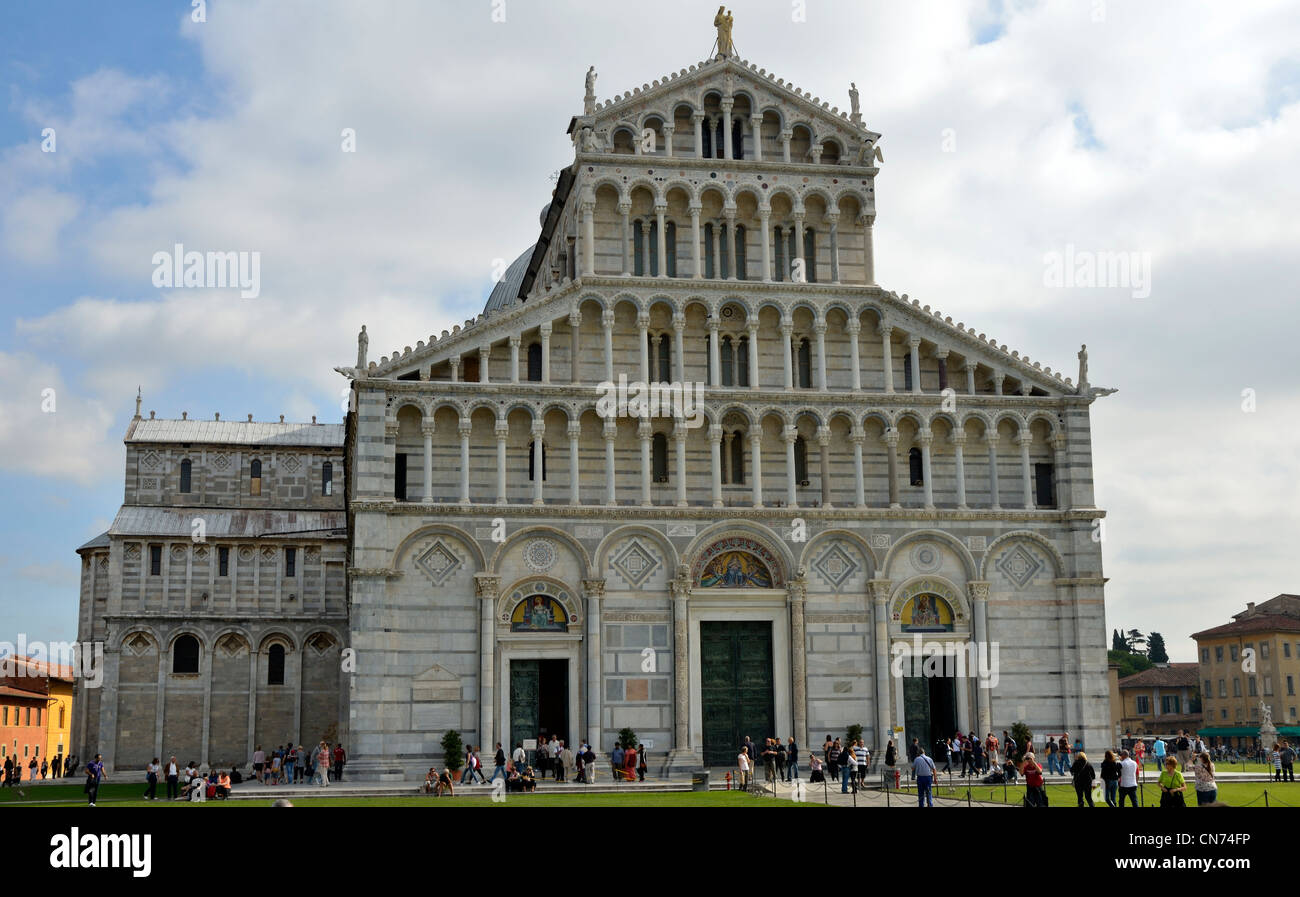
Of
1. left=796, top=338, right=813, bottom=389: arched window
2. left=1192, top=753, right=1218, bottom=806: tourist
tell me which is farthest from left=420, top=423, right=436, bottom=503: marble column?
left=1192, top=753, right=1218, bottom=806: tourist

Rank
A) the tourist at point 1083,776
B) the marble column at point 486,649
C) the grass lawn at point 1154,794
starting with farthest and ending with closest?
the marble column at point 486,649, the grass lawn at point 1154,794, the tourist at point 1083,776

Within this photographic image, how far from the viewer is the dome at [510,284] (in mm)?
64500

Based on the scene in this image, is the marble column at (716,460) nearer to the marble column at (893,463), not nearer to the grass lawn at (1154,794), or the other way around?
the marble column at (893,463)

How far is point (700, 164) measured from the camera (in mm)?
42844

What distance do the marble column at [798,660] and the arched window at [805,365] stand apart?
20.1 feet

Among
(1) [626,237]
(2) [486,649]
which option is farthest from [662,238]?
(2) [486,649]

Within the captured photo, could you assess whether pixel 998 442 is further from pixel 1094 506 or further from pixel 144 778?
pixel 144 778

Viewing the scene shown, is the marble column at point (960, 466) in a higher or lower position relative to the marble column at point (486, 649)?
higher

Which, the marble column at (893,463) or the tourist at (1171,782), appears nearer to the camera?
the tourist at (1171,782)

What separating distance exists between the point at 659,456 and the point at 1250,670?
5833cm

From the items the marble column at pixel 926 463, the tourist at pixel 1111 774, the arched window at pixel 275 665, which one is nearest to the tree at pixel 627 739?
the marble column at pixel 926 463

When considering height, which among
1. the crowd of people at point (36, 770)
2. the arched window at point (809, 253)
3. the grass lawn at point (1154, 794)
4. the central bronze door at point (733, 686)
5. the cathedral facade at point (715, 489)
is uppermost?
the arched window at point (809, 253)

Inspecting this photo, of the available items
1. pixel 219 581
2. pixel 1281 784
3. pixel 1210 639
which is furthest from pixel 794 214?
pixel 1210 639
